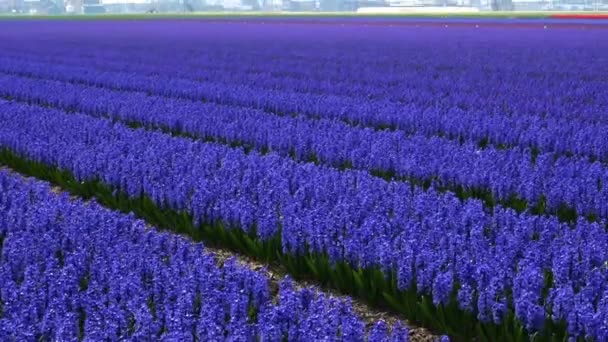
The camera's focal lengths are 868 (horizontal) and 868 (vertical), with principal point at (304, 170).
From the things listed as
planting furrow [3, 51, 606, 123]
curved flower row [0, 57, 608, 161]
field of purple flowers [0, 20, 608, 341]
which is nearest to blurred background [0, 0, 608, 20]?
planting furrow [3, 51, 606, 123]

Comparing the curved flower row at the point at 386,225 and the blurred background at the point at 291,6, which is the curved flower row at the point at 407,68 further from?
the blurred background at the point at 291,6

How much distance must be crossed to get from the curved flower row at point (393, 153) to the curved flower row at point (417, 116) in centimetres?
50

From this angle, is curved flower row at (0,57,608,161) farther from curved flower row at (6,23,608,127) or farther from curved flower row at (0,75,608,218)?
curved flower row at (6,23,608,127)

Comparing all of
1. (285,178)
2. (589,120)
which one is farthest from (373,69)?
(285,178)

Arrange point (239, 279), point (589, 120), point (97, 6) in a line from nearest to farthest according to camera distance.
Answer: point (239, 279), point (589, 120), point (97, 6)

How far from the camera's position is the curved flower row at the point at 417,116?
9.70 metres

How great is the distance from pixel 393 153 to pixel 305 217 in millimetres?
2720

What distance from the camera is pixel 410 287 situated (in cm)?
513

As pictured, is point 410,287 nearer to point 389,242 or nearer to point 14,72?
point 389,242

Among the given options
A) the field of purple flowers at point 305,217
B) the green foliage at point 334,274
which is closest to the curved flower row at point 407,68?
the field of purple flowers at point 305,217

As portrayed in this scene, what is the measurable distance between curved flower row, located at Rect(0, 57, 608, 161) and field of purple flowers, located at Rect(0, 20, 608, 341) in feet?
0.13

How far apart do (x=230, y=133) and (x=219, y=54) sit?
15.6m

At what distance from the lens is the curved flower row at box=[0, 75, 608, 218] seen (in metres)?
7.16

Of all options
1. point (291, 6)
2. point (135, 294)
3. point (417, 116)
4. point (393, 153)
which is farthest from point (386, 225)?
point (291, 6)
